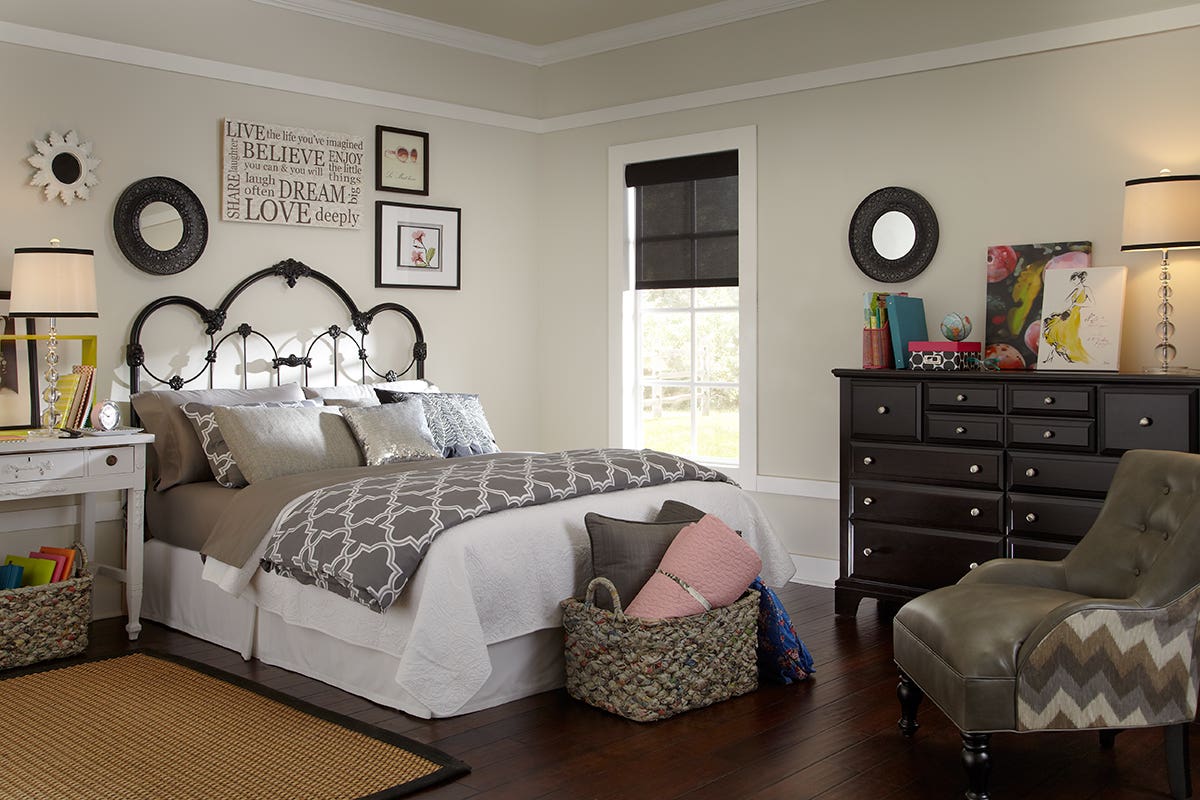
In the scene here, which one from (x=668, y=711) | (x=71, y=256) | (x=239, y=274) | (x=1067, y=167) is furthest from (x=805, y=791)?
(x=239, y=274)

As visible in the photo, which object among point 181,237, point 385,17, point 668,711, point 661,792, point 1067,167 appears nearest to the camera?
point 661,792

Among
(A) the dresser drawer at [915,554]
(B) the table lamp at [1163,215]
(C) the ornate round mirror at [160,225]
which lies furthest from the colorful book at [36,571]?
(B) the table lamp at [1163,215]

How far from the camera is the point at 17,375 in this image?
4305 mm

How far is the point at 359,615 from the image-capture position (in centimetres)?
340

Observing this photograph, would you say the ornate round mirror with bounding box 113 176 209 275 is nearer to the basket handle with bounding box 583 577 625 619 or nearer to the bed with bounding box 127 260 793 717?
the bed with bounding box 127 260 793 717

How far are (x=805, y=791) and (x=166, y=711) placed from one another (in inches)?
75.7

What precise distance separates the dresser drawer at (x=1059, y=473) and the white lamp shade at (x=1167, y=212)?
82 cm

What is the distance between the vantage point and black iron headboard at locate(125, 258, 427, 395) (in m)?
4.66

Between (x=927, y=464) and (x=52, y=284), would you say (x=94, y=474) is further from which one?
(x=927, y=464)

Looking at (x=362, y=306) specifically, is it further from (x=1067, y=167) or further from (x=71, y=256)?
(x=1067, y=167)

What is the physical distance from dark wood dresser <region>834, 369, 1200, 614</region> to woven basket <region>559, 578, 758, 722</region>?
3.92 ft

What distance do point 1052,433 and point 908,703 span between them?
4.57ft

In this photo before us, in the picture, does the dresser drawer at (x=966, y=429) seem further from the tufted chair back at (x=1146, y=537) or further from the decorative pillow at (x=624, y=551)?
the decorative pillow at (x=624, y=551)

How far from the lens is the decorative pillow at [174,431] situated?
14.3 ft
